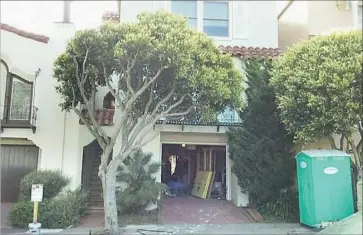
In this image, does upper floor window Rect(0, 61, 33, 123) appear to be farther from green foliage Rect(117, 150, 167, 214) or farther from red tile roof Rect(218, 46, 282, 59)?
red tile roof Rect(218, 46, 282, 59)

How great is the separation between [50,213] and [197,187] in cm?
681

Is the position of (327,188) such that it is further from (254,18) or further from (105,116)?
(254,18)

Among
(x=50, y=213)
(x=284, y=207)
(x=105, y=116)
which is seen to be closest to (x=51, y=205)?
(x=50, y=213)

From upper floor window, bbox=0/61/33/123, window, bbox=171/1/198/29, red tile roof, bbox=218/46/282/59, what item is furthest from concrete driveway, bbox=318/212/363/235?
window, bbox=171/1/198/29

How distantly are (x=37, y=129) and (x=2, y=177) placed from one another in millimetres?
2568

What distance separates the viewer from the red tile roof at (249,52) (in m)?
13.9

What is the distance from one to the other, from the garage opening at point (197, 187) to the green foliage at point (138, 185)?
897 millimetres

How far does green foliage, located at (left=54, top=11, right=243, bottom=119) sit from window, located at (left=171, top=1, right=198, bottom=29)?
5467mm

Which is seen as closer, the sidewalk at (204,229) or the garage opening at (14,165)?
the sidewalk at (204,229)

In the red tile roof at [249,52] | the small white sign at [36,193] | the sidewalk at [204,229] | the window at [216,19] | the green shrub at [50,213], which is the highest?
the window at [216,19]

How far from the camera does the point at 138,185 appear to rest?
38.1ft

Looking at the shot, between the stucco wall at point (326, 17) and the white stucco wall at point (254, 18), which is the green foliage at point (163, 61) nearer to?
the white stucco wall at point (254, 18)

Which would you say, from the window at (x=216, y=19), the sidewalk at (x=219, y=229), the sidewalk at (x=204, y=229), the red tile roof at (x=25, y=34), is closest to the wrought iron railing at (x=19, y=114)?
the red tile roof at (x=25, y=34)

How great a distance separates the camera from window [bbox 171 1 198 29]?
50.6 ft
